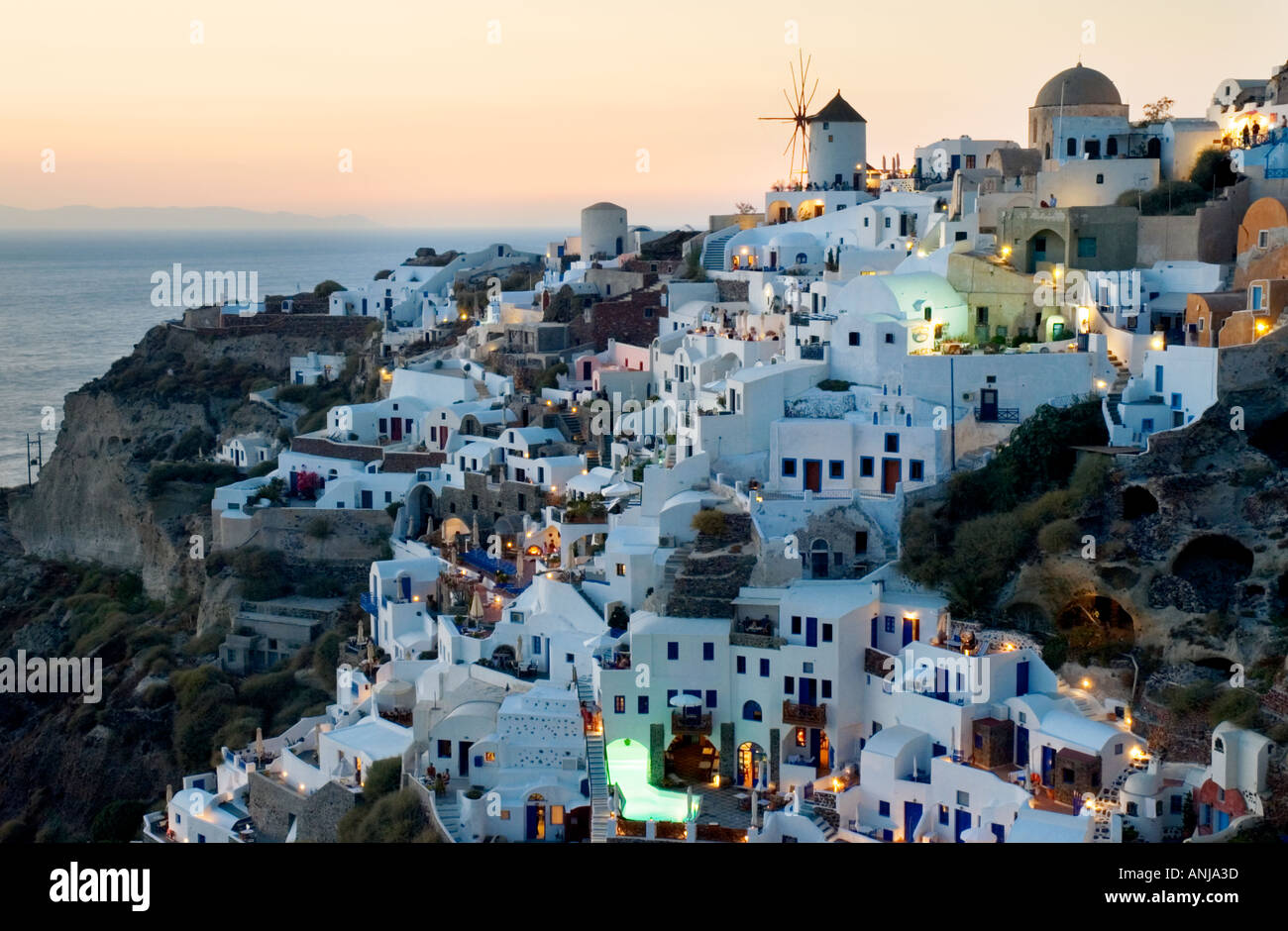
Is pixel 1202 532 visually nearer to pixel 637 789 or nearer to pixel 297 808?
pixel 637 789

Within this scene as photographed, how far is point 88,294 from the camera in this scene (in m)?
74.4

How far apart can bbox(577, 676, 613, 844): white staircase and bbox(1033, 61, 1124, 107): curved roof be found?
41.4 feet

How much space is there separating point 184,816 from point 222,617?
23.5ft

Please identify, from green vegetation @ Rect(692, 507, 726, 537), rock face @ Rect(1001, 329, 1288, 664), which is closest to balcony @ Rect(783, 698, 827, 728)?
rock face @ Rect(1001, 329, 1288, 664)

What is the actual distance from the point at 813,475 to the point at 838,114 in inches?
564

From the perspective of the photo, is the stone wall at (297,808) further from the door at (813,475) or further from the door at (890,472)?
the door at (890,472)

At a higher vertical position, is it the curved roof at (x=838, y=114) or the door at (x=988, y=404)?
the curved roof at (x=838, y=114)

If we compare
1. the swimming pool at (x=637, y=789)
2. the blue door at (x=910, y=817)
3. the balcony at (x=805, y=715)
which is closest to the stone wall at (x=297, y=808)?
the swimming pool at (x=637, y=789)

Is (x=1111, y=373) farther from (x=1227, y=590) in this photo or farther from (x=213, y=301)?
(x=213, y=301)

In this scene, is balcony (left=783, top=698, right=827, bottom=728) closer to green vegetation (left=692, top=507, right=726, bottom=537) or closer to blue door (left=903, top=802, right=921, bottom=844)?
blue door (left=903, top=802, right=921, bottom=844)

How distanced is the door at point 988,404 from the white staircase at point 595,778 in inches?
214

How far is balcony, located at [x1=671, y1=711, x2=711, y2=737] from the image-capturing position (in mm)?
15852

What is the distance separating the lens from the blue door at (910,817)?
14289mm

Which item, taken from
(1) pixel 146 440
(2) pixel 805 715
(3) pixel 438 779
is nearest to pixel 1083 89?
(2) pixel 805 715
